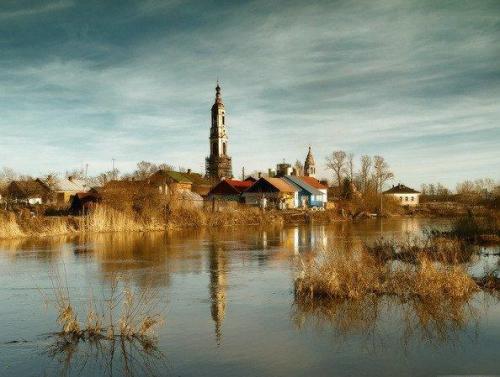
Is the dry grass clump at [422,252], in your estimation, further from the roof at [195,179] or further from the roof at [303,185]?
the roof at [195,179]

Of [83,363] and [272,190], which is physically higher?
[272,190]

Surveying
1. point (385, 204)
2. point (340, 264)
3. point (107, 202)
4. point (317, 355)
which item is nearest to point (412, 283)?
point (340, 264)

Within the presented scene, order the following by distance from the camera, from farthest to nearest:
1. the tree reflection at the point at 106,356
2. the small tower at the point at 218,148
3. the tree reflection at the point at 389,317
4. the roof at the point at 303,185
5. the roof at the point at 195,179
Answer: the small tower at the point at 218,148
the roof at the point at 195,179
the roof at the point at 303,185
the tree reflection at the point at 389,317
the tree reflection at the point at 106,356

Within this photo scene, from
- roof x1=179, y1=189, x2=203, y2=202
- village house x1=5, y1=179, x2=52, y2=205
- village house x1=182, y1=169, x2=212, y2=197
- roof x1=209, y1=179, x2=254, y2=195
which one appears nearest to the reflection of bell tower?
roof x1=179, y1=189, x2=203, y2=202

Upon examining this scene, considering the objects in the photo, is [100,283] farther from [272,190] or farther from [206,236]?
[272,190]

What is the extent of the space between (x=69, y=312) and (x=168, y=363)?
2.61m

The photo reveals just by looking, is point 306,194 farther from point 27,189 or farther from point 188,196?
point 27,189

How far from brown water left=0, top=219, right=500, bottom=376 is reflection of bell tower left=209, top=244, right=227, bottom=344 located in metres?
0.03

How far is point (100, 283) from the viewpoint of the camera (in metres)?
15.5

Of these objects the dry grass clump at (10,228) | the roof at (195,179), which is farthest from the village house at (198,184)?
the dry grass clump at (10,228)

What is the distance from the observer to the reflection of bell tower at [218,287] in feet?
36.2

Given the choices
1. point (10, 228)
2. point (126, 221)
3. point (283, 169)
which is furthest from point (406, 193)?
point (10, 228)

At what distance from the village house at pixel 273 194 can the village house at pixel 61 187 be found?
2769 centimetres

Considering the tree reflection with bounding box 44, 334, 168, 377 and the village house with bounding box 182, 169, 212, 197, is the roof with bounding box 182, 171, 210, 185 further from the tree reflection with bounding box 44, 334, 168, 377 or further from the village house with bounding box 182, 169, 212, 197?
the tree reflection with bounding box 44, 334, 168, 377
